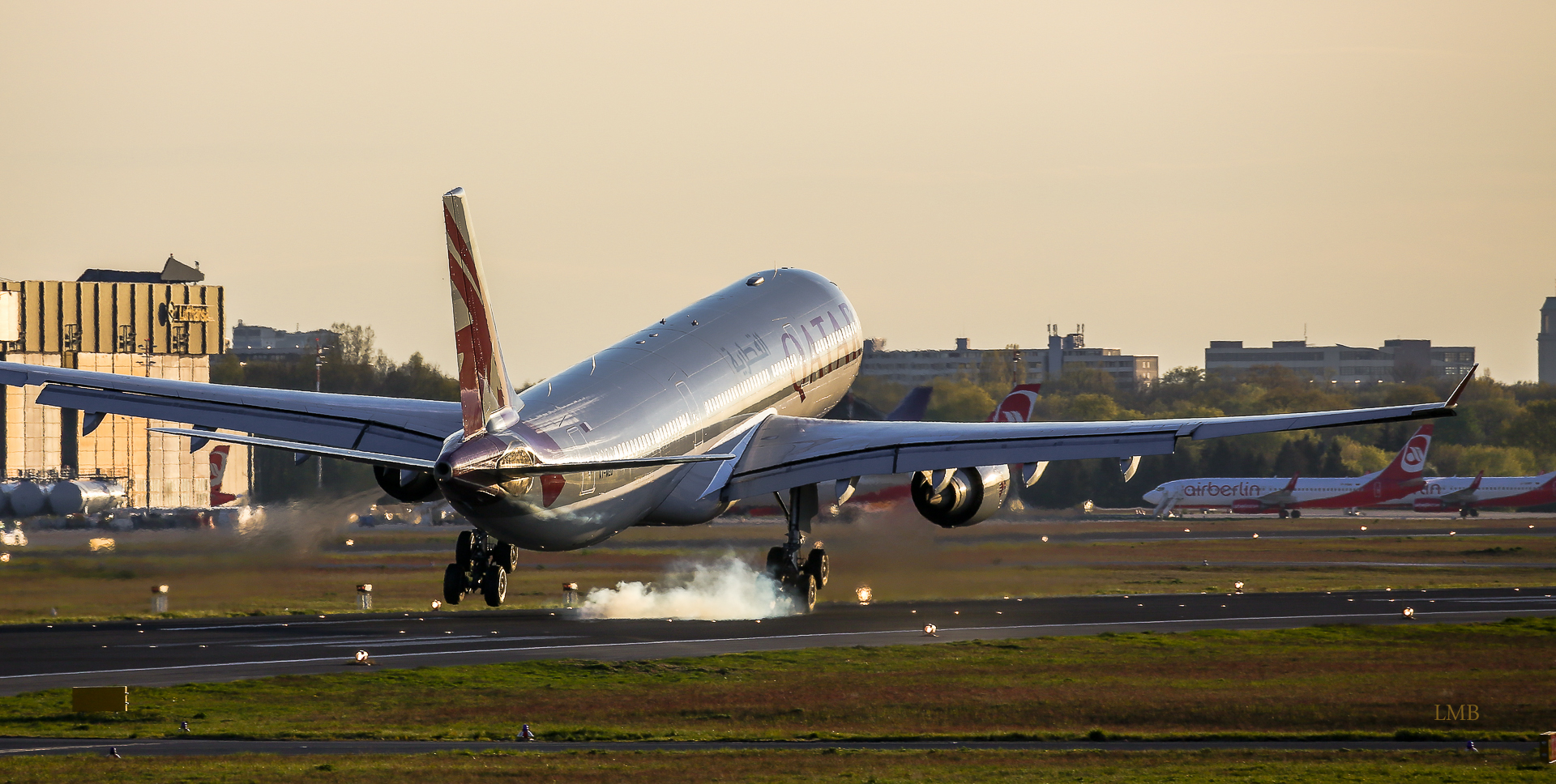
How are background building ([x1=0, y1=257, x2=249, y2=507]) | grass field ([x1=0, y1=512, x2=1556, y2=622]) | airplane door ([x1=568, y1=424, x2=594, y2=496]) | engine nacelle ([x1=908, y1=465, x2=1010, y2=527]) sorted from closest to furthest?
airplane door ([x1=568, y1=424, x2=594, y2=496]) < engine nacelle ([x1=908, y1=465, x2=1010, y2=527]) < grass field ([x1=0, y1=512, x2=1556, y2=622]) < background building ([x1=0, y1=257, x2=249, y2=507])

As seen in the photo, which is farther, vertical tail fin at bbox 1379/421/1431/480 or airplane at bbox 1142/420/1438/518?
airplane at bbox 1142/420/1438/518

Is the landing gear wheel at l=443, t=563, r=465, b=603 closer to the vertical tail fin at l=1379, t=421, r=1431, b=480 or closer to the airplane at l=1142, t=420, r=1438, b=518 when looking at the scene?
the airplane at l=1142, t=420, r=1438, b=518

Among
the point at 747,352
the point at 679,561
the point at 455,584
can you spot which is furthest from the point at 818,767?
the point at 679,561

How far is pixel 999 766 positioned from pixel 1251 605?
3296 cm

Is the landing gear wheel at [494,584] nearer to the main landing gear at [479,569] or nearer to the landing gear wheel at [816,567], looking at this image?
the main landing gear at [479,569]

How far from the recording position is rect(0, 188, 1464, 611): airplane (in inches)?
1374

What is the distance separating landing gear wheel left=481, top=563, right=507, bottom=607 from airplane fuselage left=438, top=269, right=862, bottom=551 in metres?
2.72

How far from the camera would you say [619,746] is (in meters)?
33.5

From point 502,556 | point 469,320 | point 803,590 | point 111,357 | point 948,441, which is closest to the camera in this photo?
point 469,320

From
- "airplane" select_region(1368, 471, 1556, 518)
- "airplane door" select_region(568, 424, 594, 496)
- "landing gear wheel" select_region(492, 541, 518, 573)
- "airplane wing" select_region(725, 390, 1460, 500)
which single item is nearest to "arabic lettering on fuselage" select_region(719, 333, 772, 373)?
"airplane wing" select_region(725, 390, 1460, 500)

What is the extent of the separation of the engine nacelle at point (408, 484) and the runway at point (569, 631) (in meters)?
4.46

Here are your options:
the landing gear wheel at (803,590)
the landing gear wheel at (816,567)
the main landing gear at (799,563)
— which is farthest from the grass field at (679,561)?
the landing gear wheel at (816,567)

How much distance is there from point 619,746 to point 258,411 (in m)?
17.0

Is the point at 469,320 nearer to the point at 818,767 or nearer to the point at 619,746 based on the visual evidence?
the point at 619,746
